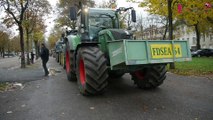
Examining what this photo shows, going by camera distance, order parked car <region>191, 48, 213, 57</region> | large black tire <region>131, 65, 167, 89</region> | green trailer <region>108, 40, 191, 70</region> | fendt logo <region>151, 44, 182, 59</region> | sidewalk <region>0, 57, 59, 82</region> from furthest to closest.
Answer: parked car <region>191, 48, 213, 57</region>
sidewalk <region>0, 57, 59, 82</region>
large black tire <region>131, 65, 167, 89</region>
fendt logo <region>151, 44, 182, 59</region>
green trailer <region>108, 40, 191, 70</region>

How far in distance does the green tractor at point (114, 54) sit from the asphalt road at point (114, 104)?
1.57 ft

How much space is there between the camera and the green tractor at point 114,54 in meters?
7.59

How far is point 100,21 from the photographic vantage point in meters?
11.0

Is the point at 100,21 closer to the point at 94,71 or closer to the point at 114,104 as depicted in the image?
the point at 94,71

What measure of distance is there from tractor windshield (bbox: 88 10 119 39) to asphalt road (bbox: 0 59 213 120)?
2.29 meters

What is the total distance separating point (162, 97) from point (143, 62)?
5.63 ft

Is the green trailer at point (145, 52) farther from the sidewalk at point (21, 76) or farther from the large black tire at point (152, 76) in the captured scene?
the sidewalk at point (21, 76)

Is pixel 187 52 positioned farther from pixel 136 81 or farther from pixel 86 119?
pixel 86 119

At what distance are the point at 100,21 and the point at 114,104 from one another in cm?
417

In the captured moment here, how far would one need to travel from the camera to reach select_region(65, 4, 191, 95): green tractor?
7.59 m

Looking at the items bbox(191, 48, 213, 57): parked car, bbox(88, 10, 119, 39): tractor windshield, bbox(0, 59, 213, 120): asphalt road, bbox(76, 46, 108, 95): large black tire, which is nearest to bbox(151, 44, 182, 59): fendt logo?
bbox(0, 59, 213, 120): asphalt road

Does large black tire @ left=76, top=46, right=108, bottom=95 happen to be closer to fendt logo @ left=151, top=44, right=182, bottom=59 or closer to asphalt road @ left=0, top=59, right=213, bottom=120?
asphalt road @ left=0, top=59, right=213, bottom=120

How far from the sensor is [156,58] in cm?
779

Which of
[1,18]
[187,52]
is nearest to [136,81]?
[187,52]
